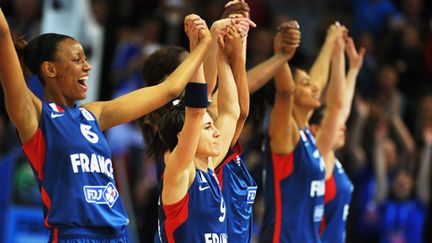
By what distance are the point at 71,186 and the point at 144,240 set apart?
22.0ft

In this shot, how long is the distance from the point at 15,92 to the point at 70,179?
59cm

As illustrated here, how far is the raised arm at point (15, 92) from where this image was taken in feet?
18.1

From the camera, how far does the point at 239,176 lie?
685cm

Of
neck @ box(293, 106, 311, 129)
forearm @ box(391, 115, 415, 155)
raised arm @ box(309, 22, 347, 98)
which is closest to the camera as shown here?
neck @ box(293, 106, 311, 129)

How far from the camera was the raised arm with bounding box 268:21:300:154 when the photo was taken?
24.8ft

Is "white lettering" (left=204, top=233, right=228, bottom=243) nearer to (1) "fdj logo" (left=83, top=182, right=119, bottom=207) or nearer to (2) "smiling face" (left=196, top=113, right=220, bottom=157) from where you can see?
(2) "smiling face" (left=196, top=113, right=220, bottom=157)

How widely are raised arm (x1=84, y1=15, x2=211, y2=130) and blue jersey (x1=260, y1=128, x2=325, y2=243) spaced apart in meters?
1.91

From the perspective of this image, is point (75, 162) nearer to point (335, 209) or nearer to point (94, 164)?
point (94, 164)

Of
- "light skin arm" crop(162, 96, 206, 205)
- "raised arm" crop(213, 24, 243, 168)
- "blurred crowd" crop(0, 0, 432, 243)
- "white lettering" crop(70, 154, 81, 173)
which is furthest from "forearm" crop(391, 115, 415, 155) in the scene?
"white lettering" crop(70, 154, 81, 173)

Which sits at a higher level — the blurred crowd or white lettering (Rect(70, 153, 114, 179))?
white lettering (Rect(70, 153, 114, 179))

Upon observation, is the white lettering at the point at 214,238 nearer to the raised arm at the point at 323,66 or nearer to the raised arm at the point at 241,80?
the raised arm at the point at 241,80

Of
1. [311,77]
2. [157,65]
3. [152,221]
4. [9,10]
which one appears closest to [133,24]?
[9,10]

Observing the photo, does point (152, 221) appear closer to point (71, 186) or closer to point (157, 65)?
point (157, 65)

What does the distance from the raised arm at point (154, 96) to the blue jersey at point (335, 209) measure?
2.57m
